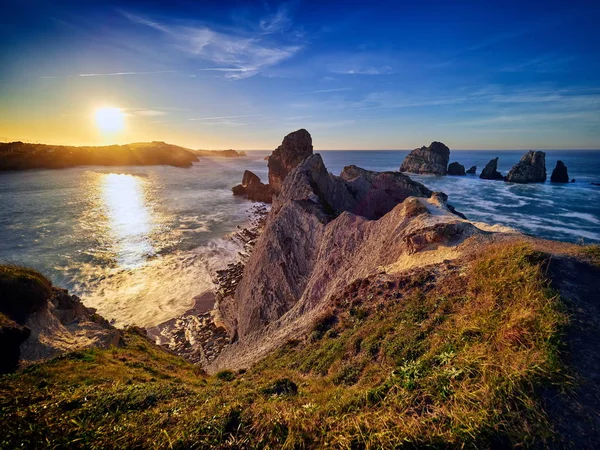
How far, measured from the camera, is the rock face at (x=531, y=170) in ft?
295

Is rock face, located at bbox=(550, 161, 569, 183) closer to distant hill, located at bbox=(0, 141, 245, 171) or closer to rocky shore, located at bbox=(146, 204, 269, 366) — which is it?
rocky shore, located at bbox=(146, 204, 269, 366)

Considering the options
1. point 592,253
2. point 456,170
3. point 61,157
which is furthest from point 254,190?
point 61,157

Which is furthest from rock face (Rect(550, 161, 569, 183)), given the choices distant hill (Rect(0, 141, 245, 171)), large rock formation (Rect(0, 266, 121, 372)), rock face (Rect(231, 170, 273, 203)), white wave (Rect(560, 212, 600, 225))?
distant hill (Rect(0, 141, 245, 171))

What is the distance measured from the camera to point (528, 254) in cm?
835

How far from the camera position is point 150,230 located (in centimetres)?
5181

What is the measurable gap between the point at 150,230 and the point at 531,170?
116 m

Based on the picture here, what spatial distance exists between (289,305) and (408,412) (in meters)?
15.7

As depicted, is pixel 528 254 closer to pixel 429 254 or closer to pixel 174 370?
pixel 429 254

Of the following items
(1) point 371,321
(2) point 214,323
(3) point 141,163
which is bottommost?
(2) point 214,323

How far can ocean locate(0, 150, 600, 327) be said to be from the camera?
100 feet

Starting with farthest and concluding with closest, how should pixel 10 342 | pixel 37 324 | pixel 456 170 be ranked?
pixel 456 170 < pixel 37 324 < pixel 10 342

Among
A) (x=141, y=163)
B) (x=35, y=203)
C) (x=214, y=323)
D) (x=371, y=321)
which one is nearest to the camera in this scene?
(x=371, y=321)

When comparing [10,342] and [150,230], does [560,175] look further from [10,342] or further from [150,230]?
[10,342]

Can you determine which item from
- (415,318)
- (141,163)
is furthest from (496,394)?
(141,163)
